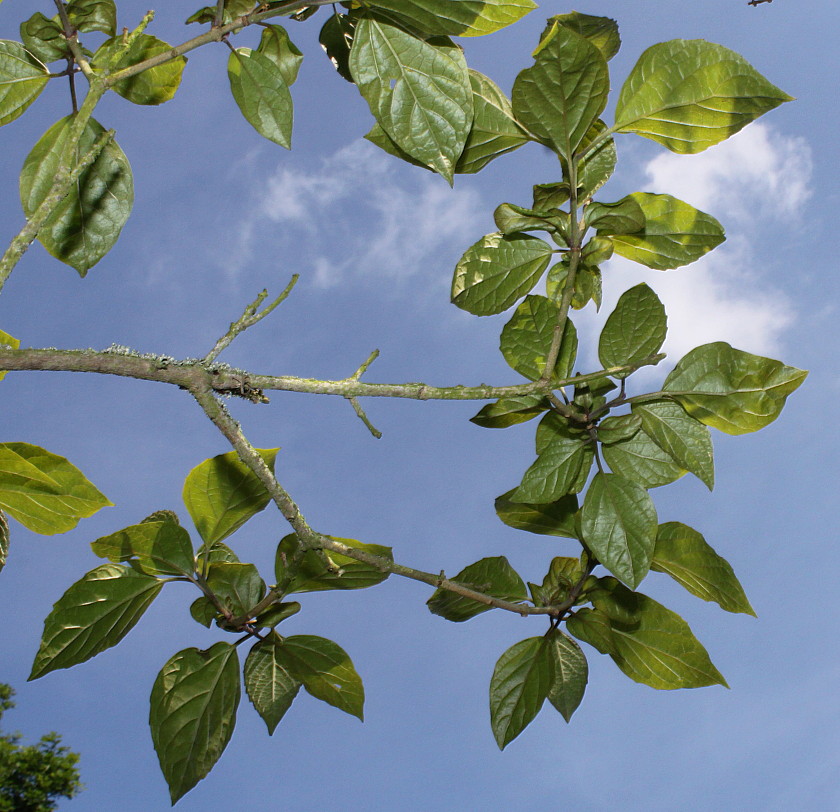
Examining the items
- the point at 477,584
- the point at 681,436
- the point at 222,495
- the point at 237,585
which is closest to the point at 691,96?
the point at 681,436

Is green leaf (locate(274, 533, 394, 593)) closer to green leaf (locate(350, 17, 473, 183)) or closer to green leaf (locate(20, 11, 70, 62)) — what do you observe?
green leaf (locate(350, 17, 473, 183))

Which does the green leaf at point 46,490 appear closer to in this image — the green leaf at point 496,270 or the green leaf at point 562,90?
the green leaf at point 496,270

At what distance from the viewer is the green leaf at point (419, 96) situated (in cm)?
101

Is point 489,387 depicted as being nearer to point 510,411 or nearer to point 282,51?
point 510,411

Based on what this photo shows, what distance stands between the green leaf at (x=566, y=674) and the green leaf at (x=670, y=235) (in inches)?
27.4

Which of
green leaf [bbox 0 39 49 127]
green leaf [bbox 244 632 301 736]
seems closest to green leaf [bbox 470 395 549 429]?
green leaf [bbox 244 632 301 736]

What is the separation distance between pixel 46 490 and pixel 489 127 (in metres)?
0.87

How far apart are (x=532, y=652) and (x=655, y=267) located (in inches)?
28.3

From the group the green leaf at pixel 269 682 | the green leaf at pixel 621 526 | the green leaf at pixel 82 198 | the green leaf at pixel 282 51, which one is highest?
the green leaf at pixel 282 51

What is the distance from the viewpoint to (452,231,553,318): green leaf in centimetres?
118

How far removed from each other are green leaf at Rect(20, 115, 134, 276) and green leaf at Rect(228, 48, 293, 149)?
250 mm

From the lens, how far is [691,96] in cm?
104

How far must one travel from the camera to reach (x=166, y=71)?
4.08 feet

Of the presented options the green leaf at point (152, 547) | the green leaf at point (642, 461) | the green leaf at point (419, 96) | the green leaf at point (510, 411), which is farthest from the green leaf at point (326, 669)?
the green leaf at point (419, 96)
